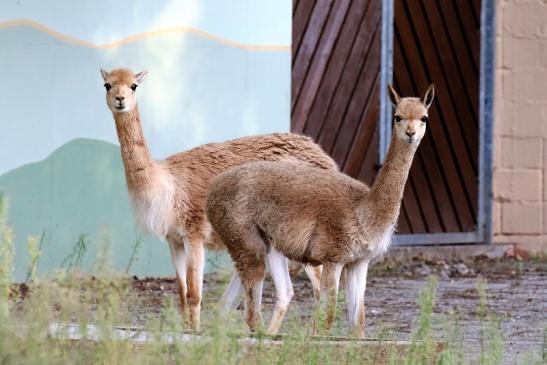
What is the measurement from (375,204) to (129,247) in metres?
3.46

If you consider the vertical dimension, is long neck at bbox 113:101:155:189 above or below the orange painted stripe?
below

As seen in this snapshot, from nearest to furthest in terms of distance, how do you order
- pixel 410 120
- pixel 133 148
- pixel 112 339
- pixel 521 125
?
pixel 112 339 → pixel 410 120 → pixel 133 148 → pixel 521 125

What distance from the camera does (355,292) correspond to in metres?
7.08

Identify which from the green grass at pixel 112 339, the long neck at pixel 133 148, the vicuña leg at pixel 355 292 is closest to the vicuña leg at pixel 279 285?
the vicuña leg at pixel 355 292

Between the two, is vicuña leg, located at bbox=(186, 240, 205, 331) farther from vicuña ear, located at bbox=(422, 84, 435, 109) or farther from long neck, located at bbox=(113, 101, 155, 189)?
vicuña ear, located at bbox=(422, 84, 435, 109)

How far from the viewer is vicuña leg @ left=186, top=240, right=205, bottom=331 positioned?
7988 millimetres

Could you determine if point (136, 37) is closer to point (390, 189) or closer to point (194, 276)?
point (194, 276)

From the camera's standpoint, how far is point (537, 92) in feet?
42.7

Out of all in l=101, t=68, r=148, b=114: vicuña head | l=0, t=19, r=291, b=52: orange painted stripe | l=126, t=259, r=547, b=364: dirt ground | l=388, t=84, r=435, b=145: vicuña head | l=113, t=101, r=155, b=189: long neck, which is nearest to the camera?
l=388, t=84, r=435, b=145: vicuña head

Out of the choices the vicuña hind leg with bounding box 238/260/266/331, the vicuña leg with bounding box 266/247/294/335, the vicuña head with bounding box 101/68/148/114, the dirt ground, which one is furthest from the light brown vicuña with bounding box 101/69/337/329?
the vicuña hind leg with bounding box 238/260/266/331

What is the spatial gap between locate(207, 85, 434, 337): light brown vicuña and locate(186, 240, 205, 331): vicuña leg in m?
0.74

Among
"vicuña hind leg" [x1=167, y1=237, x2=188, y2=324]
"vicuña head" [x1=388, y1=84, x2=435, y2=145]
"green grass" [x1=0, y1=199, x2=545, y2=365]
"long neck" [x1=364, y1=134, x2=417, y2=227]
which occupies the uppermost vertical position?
"vicuña head" [x1=388, y1=84, x2=435, y2=145]

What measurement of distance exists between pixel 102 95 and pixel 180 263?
199 centimetres

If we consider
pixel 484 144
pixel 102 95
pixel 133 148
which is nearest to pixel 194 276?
pixel 133 148
